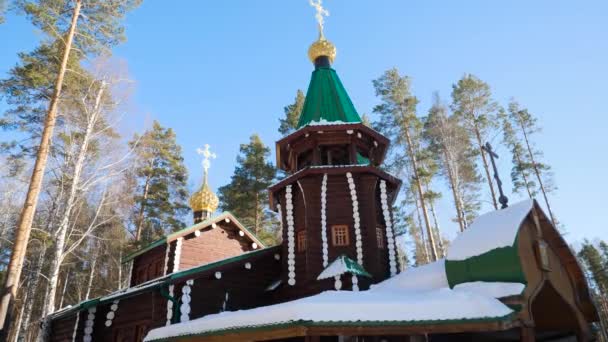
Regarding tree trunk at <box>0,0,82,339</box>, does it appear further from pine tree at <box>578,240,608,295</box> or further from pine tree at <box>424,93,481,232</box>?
pine tree at <box>578,240,608,295</box>

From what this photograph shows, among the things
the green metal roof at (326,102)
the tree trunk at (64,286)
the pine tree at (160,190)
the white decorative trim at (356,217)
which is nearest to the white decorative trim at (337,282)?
the white decorative trim at (356,217)

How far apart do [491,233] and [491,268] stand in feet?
2.30

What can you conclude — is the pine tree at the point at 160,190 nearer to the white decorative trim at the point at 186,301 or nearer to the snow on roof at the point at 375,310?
the white decorative trim at the point at 186,301

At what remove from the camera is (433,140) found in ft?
77.4

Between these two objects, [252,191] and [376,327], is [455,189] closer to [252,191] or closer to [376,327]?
[252,191]

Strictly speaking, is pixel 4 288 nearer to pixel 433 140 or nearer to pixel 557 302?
pixel 557 302

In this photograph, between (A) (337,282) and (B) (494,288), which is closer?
(B) (494,288)

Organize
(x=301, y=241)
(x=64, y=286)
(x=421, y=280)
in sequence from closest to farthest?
(x=421, y=280) < (x=301, y=241) < (x=64, y=286)

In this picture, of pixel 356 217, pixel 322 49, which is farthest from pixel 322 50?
pixel 356 217

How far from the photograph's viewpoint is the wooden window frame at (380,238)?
39.6 ft

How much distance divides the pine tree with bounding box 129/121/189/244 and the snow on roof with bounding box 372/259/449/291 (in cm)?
1768

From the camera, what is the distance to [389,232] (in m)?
12.5

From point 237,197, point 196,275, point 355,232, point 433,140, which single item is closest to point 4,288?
point 196,275

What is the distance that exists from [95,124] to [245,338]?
13.4 m
